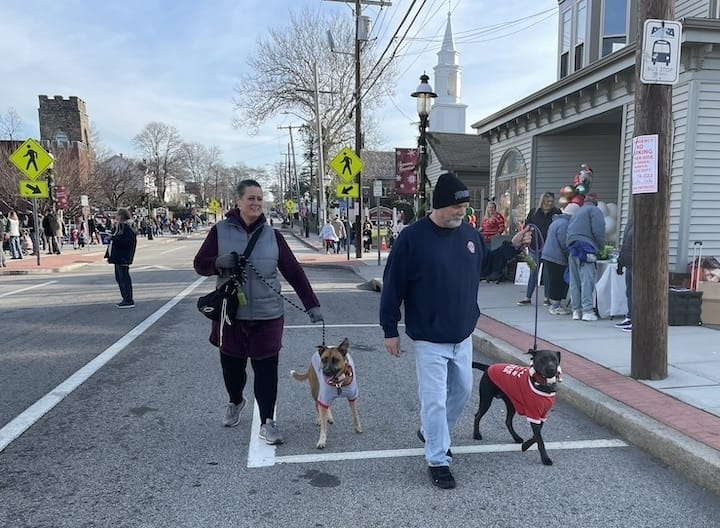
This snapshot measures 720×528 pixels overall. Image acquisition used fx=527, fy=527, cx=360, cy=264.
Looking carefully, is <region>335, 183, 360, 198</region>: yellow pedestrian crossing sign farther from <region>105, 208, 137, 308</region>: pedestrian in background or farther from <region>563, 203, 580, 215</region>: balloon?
<region>563, 203, 580, 215</region>: balloon

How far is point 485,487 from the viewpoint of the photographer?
10.7ft

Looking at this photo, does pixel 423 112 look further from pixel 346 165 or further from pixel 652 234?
pixel 652 234

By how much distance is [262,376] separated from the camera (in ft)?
12.7

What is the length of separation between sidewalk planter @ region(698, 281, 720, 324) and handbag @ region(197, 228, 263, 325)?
20.7 feet

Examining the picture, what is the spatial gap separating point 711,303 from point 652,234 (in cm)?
331

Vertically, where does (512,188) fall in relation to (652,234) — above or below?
above

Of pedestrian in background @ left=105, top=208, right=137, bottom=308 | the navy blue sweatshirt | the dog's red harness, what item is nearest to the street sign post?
the navy blue sweatshirt

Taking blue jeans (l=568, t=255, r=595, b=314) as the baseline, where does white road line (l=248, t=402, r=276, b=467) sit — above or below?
below

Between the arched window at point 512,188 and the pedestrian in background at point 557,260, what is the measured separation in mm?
5764

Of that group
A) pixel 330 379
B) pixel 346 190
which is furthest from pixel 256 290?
pixel 346 190

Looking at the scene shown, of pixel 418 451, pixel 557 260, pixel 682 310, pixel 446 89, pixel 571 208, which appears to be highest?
pixel 446 89

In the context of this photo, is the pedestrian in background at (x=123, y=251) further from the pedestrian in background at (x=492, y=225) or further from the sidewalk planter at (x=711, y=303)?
the sidewalk planter at (x=711, y=303)

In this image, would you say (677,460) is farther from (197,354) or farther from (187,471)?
(197,354)

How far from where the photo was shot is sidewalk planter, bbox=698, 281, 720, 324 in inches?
276
